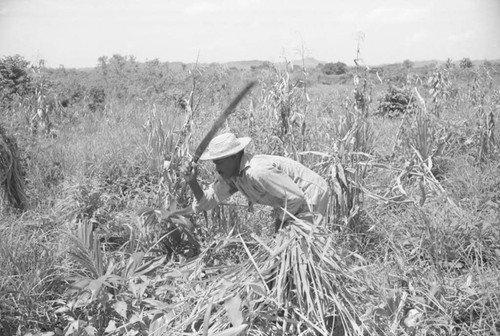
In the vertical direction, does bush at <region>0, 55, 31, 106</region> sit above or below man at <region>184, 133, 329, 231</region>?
above

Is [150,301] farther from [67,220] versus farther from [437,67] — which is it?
[437,67]

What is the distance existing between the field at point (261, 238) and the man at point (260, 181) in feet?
0.80

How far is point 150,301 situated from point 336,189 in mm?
1478

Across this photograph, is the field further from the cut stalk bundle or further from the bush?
the bush

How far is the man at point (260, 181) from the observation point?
230cm

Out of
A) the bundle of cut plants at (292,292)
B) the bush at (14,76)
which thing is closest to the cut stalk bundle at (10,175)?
the bundle of cut plants at (292,292)

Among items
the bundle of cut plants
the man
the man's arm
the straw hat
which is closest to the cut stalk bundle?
the man

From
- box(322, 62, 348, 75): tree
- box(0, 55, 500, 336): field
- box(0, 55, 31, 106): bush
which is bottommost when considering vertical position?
box(0, 55, 500, 336): field

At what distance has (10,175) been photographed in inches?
125

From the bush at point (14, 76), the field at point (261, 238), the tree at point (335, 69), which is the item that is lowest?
the field at point (261, 238)

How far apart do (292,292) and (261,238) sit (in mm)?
333

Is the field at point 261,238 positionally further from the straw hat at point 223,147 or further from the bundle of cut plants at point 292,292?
the straw hat at point 223,147

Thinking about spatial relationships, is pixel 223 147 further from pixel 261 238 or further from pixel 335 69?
pixel 335 69

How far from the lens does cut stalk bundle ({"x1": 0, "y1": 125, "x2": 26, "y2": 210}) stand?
317cm
